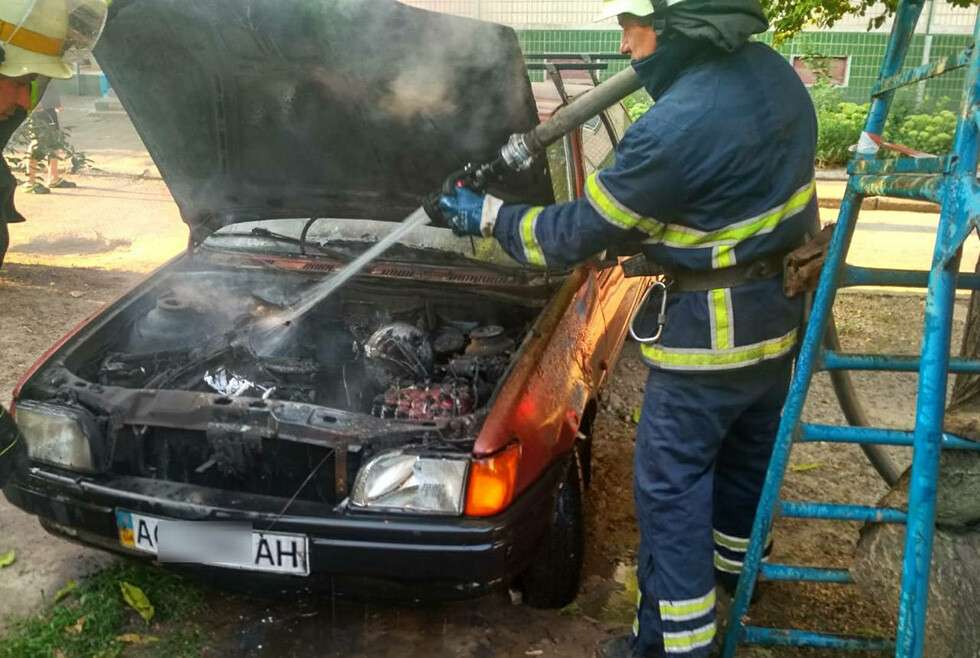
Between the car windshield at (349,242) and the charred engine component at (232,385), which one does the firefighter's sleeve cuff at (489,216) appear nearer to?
the car windshield at (349,242)

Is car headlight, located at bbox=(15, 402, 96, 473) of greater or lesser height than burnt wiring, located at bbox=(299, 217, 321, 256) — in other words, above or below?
below

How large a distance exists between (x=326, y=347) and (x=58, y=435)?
1.02 m

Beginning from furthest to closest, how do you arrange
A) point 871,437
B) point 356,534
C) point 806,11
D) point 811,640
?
point 806,11, point 811,640, point 356,534, point 871,437

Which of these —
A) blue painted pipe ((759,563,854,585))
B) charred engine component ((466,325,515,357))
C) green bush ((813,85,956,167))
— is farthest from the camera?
green bush ((813,85,956,167))

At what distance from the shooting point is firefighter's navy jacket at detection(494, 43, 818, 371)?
7.18 feet

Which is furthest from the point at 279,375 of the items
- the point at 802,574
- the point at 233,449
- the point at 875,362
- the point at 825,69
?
the point at 825,69

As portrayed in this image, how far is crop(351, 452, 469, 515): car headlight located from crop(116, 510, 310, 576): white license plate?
0.79 feet

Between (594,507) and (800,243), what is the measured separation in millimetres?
1622

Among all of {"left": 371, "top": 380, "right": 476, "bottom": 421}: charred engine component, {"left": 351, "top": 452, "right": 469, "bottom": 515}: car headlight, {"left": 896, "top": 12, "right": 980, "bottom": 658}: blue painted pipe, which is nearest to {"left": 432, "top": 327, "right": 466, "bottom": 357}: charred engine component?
{"left": 371, "top": 380, "right": 476, "bottom": 421}: charred engine component

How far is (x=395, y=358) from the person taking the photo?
2.96 m

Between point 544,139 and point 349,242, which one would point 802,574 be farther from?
point 349,242

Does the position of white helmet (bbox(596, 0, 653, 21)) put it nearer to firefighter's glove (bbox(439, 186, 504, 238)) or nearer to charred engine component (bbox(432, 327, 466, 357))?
firefighter's glove (bbox(439, 186, 504, 238))

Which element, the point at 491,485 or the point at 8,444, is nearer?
the point at 491,485

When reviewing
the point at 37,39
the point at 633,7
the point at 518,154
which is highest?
the point at 633,7
